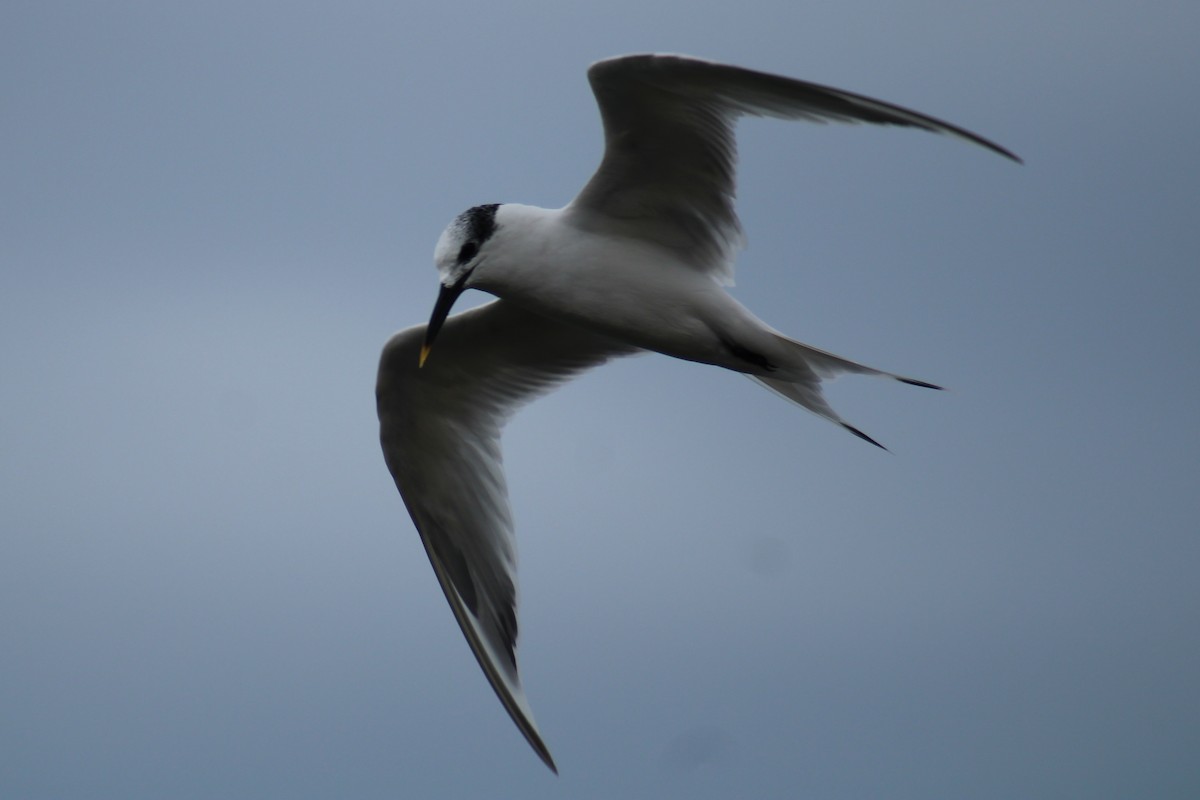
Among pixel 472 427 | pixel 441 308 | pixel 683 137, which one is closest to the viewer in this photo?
pixel 683 137

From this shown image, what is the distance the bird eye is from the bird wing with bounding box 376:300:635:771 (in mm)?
782

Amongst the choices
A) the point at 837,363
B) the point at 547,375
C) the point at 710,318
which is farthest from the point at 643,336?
the point at 547,375

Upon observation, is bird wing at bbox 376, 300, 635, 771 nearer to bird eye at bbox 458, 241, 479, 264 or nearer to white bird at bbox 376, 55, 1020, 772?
white bird at bbox 376, 55, 1020, 772

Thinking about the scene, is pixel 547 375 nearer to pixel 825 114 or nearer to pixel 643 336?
pixel 643 336

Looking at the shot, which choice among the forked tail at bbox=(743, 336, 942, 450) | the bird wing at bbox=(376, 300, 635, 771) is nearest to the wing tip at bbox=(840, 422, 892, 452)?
the forked tail at bbox=(743, 336, 942, 450)

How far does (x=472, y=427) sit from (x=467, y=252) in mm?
1187

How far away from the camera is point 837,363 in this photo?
176 inches

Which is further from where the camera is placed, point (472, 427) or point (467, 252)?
point (472, 427)

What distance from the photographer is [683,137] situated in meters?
4.24

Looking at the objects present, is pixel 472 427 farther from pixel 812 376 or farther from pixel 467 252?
pixel 812 376

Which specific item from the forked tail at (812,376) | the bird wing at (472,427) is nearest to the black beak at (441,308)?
the bird wing at (472,427)

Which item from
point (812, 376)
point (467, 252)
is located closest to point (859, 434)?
point (812, 376)

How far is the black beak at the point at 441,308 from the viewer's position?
4391mm

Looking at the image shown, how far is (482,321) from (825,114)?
1.88 metres
